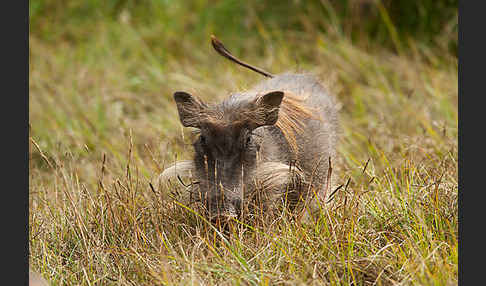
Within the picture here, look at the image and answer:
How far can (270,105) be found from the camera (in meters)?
3.88

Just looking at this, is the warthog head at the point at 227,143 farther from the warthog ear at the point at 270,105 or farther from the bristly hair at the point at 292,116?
the bristly hair at the point at 292,116

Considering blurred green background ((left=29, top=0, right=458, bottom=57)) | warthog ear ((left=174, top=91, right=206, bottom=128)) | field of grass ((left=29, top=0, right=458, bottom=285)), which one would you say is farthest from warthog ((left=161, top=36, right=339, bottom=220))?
blurred green background ((left=29, top=0, right=458, bottom=57))

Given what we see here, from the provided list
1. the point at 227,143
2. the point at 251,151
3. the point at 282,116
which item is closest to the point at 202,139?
the point at 227,143

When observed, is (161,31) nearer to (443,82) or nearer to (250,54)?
(250,54)

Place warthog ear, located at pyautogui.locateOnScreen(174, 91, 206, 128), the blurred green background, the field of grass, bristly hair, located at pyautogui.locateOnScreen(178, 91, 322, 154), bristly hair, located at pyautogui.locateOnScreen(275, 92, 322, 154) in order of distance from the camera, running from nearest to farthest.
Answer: the field of grass, bristly hair, located at pyautogui.locateOnScreen(178, 91, 322, 154), warthog ear, located at pyautogui.locateOnScreen(174, 91, 206, 128), bristly hair, located at pyautogui.locateOnScreen(275, 92, 322, 154), the blurred green background

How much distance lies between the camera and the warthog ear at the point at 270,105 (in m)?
3.84

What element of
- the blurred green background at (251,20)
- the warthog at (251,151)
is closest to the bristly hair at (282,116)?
the warthog at (251,151)

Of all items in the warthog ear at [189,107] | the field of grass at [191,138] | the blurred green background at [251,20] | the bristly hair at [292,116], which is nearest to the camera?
the field of grass at [191,138]

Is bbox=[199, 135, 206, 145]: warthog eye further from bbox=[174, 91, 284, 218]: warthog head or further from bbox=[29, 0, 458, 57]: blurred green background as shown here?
bbox=[29, 0, 458, 57]: blurred green background

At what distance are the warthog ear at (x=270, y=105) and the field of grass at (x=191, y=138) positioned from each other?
0.56 m

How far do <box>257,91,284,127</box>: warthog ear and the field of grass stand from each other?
563 millimetres

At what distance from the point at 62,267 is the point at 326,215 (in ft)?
4.94

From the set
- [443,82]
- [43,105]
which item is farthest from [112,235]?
[443,82]

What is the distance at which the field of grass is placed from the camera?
139 inches
